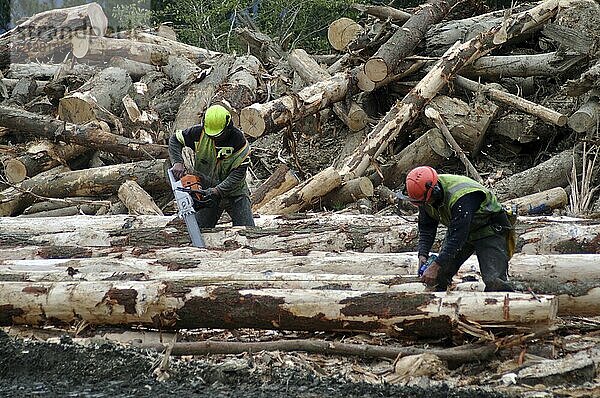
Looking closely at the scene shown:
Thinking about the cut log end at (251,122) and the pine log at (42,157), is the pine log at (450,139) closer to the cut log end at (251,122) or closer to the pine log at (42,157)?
the cut log end at (251,122)

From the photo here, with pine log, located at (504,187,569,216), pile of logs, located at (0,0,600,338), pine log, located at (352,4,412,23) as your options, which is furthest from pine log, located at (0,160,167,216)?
pine log, located at (504,187,569,216)

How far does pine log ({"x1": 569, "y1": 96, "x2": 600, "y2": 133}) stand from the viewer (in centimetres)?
973

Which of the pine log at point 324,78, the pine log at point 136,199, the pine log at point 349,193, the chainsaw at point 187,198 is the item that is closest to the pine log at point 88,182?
the pine log at point 136,199

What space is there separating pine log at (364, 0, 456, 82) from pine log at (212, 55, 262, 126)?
1751mm

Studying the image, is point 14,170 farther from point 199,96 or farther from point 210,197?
point 210,197

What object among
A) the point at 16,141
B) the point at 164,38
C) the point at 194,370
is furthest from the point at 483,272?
the point at 164,38

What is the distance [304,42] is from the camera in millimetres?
25109

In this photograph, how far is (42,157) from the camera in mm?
11633

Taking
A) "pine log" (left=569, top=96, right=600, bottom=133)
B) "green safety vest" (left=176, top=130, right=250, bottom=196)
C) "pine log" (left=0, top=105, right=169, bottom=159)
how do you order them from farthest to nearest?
"pine log" (left=0, top=105, right=169, bottom=159) → "pine log" (left=569, top=96, right=600, bottom=133) → "green safety vest" (left=176, top=130, right=250, bottom=196)

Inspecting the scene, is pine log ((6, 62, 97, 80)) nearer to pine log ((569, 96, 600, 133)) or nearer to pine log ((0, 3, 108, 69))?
pine log ((0, 3, 108, 69))

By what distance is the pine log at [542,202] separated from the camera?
9.09 m

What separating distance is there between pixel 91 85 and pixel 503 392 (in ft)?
33.7

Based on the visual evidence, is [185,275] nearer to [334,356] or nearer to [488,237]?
[334,356]

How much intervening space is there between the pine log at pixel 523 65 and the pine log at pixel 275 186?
3472mm
